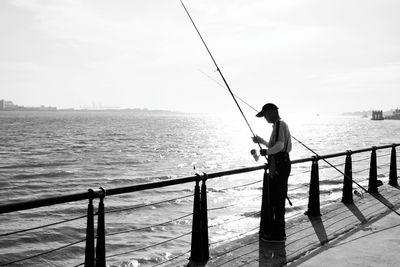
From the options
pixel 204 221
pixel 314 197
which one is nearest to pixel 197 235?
pixel 204 221

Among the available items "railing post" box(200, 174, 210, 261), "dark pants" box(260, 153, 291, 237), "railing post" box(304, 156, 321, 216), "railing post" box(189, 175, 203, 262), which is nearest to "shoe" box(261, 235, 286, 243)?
"dark pants" box(260, 153, 291, 237)

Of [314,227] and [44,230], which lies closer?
[314,227]

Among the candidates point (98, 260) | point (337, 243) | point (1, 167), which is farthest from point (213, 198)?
point (1, 167)

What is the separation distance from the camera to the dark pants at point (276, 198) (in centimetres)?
591

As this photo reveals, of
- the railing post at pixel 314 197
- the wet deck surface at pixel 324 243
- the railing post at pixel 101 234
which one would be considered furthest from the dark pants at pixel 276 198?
the railing post at pixel 101 234

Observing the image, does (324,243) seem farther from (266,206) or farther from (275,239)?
(266,206)

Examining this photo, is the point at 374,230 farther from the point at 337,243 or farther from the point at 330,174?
the point at 330,174

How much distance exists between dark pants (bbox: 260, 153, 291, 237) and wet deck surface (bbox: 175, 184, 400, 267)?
0.22 metres

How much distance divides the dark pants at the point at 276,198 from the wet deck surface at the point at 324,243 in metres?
0.22

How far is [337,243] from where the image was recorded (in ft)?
19.2

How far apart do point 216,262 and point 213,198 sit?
1468 cm

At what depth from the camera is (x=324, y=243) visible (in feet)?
19.2

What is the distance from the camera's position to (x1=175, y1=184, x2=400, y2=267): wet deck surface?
5.18 m

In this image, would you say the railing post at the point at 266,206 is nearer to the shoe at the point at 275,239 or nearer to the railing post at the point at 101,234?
the shoe at the point at 275,239
